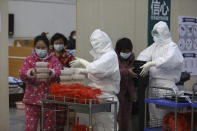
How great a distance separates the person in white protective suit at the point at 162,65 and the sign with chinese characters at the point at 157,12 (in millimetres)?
1015

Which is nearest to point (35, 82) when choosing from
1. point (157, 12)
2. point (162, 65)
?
point (162, 65)

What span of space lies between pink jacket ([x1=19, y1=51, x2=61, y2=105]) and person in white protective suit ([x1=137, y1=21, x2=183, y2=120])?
1.25m

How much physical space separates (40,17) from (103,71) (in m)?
9.17

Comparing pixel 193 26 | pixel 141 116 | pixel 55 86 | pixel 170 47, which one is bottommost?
pixel 141 116

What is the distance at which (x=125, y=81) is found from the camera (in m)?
4.95

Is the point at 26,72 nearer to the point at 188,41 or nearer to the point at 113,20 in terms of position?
the point at 113,20

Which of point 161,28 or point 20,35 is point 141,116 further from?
point 20,35

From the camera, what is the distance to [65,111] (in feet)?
15.5

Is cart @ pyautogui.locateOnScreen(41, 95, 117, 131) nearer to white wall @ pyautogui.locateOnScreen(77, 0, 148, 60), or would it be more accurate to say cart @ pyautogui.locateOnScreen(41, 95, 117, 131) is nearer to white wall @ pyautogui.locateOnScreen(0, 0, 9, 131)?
white wall @ pyautogui.locateOnScreen(0, 0, 9, 131)

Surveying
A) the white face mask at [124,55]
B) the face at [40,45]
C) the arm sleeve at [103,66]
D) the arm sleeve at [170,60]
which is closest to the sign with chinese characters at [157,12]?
the arm sleeve at [170,60]

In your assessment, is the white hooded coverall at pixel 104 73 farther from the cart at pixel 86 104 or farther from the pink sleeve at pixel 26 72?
the pink sleeve at pixel 26 72

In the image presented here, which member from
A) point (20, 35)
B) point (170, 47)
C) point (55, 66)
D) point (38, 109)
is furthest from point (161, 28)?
point (20, 35)

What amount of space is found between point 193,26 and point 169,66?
2340mm

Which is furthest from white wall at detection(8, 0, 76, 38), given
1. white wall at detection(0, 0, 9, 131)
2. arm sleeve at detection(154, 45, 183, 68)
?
arm sleeve at detection(154, 45, 183, 68)
